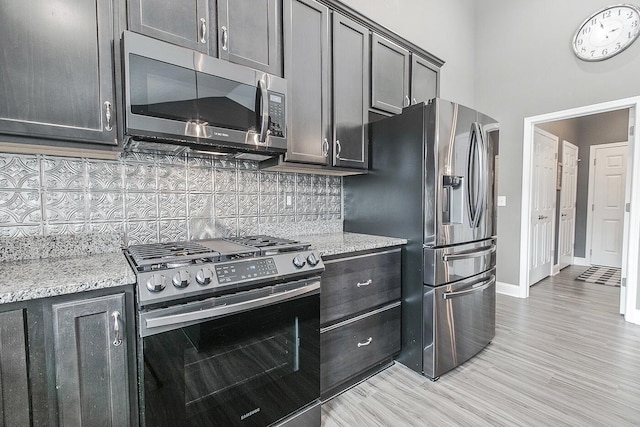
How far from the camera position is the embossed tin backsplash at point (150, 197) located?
1.46 m

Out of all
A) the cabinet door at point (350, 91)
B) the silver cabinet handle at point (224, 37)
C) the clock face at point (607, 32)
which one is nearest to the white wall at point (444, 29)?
the cabinet door at point (350, 91)

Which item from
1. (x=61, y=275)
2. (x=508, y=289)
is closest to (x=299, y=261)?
(x=61, y=275)

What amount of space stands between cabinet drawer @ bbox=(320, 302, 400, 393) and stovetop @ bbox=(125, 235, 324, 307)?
52 centimetres

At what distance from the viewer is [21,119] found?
1.18 m

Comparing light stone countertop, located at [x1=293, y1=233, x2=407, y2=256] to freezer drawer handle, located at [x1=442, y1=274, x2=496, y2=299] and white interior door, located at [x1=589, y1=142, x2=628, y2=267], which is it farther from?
white interior door, located at [x1=589, y1=142, x2=628, y2=267]

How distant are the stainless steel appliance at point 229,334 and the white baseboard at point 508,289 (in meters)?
3.30

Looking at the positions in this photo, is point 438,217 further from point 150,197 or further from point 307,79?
point 150,197

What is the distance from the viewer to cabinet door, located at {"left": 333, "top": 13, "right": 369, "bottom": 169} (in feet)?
7.21

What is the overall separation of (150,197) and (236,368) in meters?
1.09

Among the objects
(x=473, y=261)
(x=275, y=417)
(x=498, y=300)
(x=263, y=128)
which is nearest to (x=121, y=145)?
(x=263, y=128)

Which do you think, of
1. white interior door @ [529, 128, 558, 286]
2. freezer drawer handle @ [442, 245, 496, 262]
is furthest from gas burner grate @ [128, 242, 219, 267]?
white interior door @ [529, 128, 558, 286]

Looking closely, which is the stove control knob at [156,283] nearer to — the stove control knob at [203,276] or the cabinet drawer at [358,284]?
the stove control knob at [203,276]

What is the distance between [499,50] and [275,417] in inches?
187

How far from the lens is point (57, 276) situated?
1.12 m
